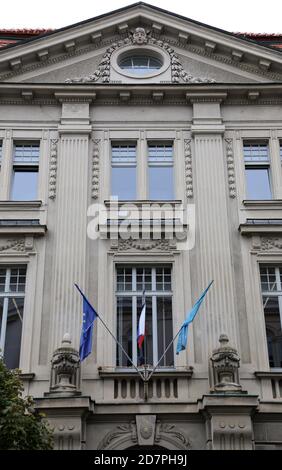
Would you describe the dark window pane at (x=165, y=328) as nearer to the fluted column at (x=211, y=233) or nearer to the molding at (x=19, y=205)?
the fluted column at (x=211, y=233)

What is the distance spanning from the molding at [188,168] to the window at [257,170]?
169 cm

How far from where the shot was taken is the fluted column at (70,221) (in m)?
16.9

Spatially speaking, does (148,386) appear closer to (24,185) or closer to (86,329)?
(86,329)

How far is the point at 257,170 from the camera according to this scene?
19797 mm

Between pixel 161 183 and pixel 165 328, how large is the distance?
4.48m

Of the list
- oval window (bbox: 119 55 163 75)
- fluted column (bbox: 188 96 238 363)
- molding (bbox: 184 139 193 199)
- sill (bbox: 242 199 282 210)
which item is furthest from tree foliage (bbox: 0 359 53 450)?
oval window (bbox: 119 55 163 75)

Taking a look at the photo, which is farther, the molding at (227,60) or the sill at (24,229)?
the molding at (227,60)

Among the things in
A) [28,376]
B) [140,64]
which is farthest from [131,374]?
[140,64]

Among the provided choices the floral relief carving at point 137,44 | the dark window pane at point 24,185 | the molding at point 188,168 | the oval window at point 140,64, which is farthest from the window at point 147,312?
the oval window at point 140,64

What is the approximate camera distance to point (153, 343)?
1702 cm

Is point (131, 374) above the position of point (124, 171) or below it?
below

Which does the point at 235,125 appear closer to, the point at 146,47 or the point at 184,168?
the point at 184,168

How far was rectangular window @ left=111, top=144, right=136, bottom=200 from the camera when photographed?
63.1 feet
